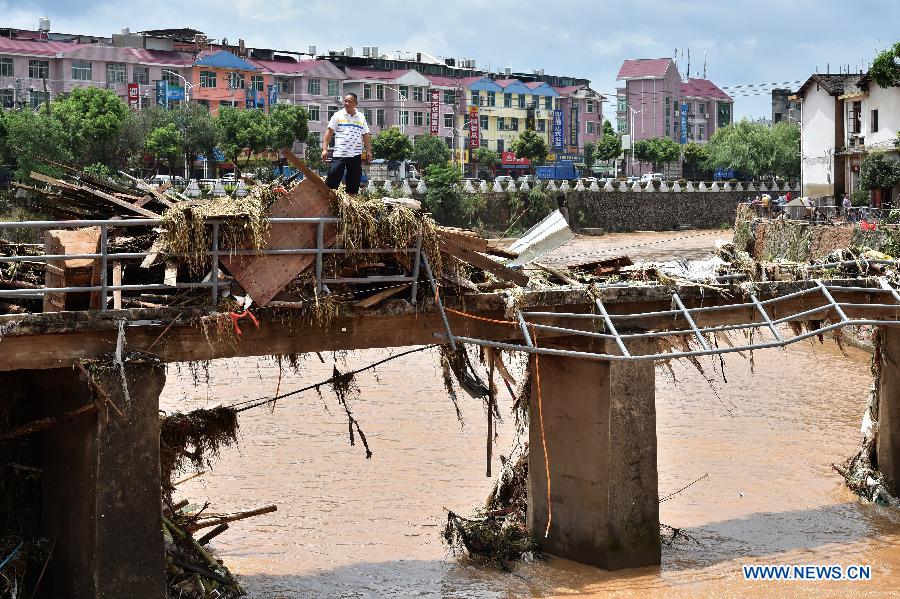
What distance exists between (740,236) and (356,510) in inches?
1370

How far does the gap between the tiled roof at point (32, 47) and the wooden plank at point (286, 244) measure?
64.7m

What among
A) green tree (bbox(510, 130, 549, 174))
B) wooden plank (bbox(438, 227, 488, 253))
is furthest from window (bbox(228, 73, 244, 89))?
wooden plank (bbox(438, 227, 488, 253))

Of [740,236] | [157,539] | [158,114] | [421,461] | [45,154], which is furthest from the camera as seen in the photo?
[158,114]

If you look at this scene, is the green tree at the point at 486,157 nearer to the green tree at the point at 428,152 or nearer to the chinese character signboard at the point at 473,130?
the chinese character signboard at the point at 473,130

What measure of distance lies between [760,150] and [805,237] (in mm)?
46966

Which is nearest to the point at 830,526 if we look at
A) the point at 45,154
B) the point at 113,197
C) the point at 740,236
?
the point at 113,197

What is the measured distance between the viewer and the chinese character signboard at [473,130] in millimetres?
89312

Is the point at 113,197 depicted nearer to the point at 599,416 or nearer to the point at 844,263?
the point at 599,416

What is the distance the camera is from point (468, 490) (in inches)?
680

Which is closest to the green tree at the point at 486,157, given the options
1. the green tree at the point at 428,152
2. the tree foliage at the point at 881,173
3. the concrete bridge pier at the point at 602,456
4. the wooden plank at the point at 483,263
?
the green tree at the point at 428,152

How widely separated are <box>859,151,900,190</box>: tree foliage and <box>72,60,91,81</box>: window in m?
43.8

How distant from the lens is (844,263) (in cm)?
1405

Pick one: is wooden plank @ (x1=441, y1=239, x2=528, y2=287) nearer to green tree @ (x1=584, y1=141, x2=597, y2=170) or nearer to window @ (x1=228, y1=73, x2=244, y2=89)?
window @ (x1=228, y1=73, x2=244, y2=89)

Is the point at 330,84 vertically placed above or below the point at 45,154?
above
